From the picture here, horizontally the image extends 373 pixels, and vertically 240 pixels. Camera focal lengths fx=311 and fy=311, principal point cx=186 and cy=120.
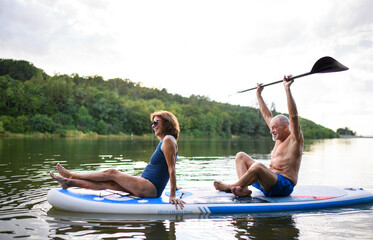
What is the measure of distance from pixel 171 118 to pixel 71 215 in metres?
2.24

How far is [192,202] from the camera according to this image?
5.29m

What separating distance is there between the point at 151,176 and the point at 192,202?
2.74 feet

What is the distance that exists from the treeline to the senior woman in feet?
168

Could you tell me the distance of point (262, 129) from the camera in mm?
105125

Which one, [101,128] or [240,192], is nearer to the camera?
[240,192]

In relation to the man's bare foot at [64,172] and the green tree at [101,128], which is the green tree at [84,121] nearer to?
the green tree at [101,128]

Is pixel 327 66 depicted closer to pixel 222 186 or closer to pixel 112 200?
pixel 222 186

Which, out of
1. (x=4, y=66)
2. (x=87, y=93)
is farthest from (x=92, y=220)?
(x=4, y=66)

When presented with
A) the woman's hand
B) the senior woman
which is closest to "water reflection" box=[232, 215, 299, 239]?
the woman's hand

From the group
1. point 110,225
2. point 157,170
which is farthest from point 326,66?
point 110,225

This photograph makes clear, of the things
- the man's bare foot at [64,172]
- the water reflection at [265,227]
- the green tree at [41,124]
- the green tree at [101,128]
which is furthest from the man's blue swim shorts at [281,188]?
the green tree at [101,128]

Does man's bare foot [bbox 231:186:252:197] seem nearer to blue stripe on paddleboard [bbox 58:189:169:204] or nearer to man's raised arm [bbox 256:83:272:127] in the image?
blue stripe on paddleboard [bbox 58:189:169:204]

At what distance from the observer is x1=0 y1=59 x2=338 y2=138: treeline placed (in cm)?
6221

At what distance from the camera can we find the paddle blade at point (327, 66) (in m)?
5.86
